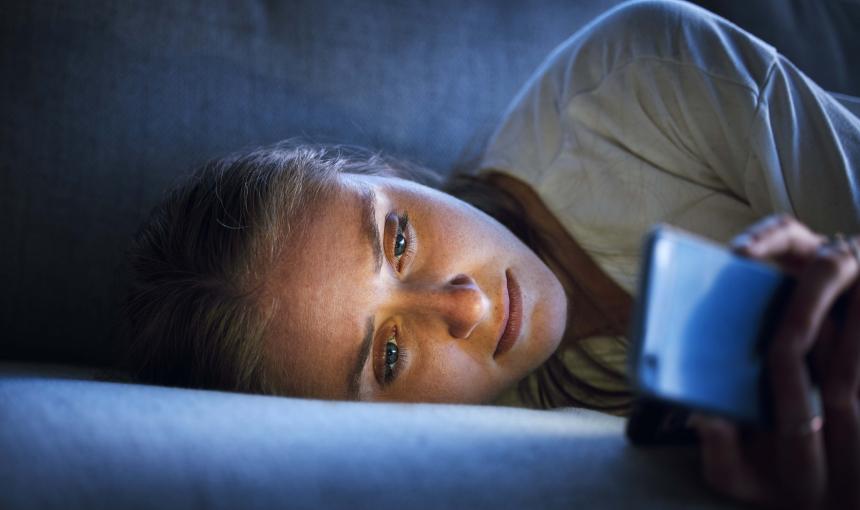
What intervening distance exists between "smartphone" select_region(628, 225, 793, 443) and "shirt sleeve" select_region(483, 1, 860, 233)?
1.37ft

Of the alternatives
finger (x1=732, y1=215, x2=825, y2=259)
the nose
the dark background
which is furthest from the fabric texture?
finger (x1=732, y1=215, x2=825, y2=259)

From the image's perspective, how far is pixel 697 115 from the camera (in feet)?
2.77

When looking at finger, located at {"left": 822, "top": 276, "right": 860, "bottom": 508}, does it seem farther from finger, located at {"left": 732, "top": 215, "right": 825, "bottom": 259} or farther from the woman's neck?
the woman's neck

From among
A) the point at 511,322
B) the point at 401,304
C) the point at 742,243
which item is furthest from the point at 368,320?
the point at 742,243

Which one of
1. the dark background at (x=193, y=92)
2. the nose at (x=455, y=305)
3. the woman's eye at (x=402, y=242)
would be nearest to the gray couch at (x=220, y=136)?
the dark background at (x=193, y=92)

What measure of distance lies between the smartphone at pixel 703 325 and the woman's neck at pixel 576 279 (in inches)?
22.5

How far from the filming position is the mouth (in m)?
0.81

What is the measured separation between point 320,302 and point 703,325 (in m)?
0.45

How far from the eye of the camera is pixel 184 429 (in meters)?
0.48

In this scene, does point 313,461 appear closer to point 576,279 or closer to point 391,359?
point 391,359

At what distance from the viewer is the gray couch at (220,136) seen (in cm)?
47

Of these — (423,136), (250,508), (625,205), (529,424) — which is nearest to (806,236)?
(529,424)

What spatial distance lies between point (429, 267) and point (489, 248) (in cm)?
8

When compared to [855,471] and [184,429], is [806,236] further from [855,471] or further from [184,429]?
[184,429]
